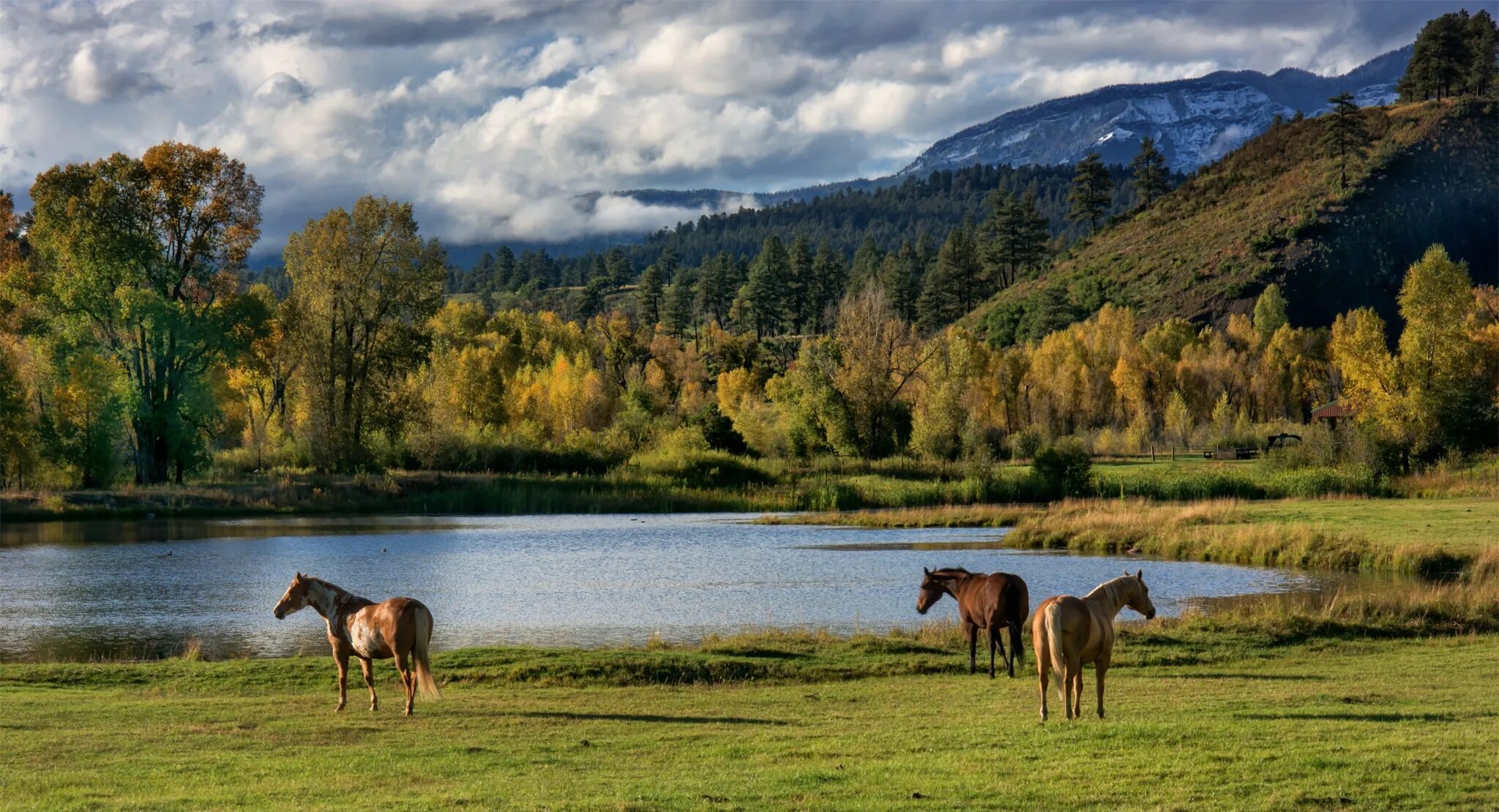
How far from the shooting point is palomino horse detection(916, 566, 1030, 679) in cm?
1817

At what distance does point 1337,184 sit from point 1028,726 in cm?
13491

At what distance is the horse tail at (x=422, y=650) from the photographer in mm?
14914

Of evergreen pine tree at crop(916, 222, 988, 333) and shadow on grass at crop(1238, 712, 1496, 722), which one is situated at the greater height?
evergreen pine tree at crop(916, 222, 988, 333)

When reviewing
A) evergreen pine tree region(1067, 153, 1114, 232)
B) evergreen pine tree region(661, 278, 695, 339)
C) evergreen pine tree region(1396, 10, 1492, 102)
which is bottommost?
evergreen pine tree region(661, 278, 695, 339)

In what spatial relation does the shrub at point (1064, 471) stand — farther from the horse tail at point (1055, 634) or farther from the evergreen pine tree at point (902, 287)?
the evergreen pine tree at point (902, 287)

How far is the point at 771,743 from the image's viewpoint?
12.9m

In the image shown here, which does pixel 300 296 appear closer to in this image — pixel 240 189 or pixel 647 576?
pixel 240 189

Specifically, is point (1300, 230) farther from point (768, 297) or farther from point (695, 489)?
point (695, 489)

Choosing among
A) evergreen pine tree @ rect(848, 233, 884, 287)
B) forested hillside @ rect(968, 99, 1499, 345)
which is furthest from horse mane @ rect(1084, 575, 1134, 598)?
evergreen pine tree @ rect(848, 233, 884, 287)

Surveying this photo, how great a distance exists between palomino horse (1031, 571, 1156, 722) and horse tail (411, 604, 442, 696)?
7055mm

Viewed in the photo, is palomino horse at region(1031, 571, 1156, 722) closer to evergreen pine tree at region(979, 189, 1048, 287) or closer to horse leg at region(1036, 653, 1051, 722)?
horse leg at region(1036, 653, 1051, 722)

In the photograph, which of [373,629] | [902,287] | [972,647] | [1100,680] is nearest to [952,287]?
[902,287]

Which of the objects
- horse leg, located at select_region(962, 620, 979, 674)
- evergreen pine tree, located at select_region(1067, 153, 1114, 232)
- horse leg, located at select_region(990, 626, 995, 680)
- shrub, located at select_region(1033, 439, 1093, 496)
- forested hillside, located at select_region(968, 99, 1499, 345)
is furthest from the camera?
evergreen pine tree, located at select_region(1067, 153, 1114, 232)

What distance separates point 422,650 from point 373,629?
0.70m
